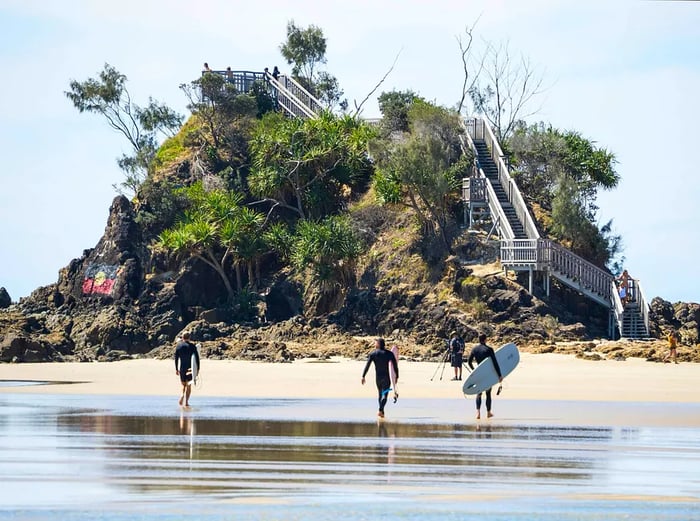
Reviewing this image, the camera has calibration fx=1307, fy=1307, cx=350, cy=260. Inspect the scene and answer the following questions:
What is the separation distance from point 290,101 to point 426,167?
12.8 meters

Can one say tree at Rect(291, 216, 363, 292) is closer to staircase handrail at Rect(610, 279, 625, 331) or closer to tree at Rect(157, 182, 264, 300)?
tree at Rect(157, 182, 264, 300)

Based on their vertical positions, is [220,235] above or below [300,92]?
below

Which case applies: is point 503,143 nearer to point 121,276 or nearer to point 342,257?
point 342,257

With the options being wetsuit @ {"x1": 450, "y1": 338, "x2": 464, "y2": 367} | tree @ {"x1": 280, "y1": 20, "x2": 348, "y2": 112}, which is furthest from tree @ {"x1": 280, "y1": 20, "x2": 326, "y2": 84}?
wetsuit @ {"x1": 450, "y1": 338, "x2": 464, "y2": 367}

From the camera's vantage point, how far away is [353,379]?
3166 cm

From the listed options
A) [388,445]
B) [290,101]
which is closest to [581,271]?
[290,101]

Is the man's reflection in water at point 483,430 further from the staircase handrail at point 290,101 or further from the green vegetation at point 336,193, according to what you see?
the staircase handrail at point 290,101

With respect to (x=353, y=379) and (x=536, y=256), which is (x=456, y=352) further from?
(x=536, y=256)

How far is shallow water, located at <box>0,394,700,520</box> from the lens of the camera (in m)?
11.7

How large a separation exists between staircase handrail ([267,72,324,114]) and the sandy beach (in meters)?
19.3

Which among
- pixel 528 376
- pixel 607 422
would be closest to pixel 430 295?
pixel 528 376

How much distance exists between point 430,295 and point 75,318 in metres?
13.0

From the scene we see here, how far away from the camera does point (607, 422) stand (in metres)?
20.9

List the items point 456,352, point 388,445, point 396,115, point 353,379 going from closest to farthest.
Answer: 1. point 388,445
2. point 456,352
3. point 353,379
4. point 396,115
